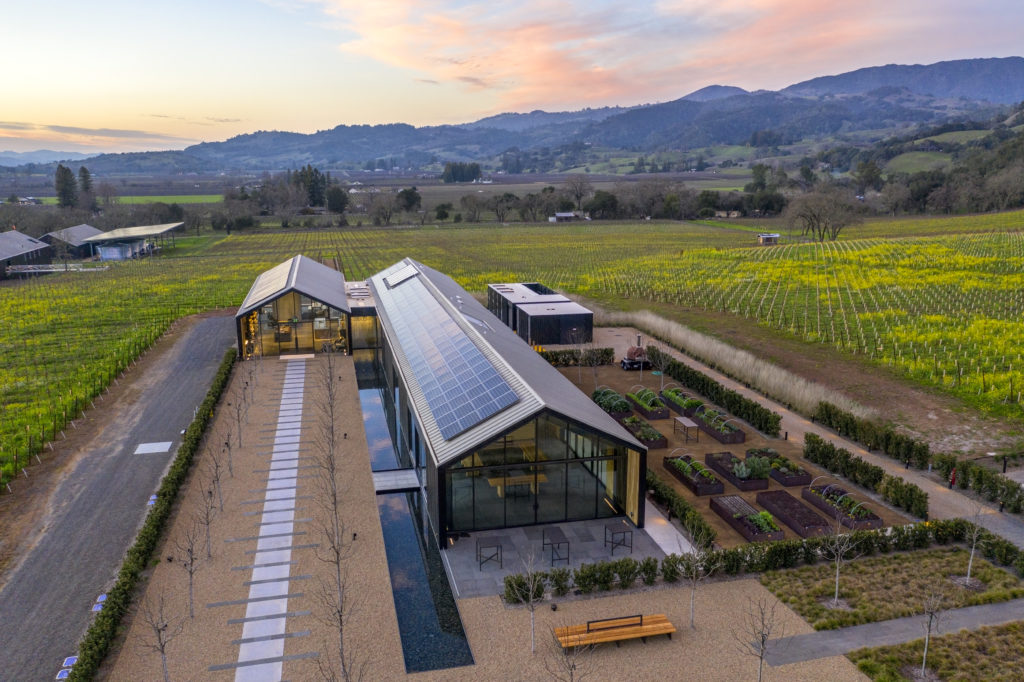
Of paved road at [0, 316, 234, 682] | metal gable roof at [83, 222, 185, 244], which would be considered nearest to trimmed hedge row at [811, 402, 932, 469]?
paved road at [0, 316, 234, 682]

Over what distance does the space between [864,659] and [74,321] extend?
56.1m

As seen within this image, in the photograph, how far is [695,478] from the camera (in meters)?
23.9

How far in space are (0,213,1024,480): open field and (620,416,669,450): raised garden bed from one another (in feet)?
50.9

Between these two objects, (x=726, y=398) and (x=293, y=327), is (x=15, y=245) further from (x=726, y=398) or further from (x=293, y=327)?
(x=726, y=398)

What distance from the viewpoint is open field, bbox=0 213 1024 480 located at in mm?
35312

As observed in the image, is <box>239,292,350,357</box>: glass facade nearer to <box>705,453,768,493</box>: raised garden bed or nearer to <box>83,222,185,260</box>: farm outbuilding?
<box>705,453,768,493</box>: raised garden bed

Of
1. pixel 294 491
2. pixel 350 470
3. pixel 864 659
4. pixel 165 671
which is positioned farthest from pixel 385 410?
pixel 864 659

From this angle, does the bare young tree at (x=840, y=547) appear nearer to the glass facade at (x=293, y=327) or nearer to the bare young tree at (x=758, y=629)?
the bare young tree at (x=758, y=629)

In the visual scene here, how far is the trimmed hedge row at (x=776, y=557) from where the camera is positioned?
685 inches

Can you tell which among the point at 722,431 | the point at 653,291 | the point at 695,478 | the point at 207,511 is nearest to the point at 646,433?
the point at 722,431

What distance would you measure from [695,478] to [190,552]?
16.4 metres

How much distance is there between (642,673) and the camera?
1452 cm

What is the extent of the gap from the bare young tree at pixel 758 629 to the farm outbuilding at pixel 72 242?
4081 inches

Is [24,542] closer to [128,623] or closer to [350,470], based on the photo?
[128,623]
